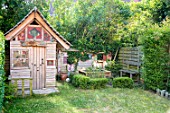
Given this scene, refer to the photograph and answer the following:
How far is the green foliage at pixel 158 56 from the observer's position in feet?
31.6

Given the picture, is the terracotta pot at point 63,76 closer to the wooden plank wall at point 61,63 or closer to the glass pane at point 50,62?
the wooden plank wall at point 61,63

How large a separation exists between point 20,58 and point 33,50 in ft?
2.32

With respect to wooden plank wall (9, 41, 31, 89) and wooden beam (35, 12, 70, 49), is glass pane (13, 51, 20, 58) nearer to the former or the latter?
wooden plank wall (9, 41, 31, 89)

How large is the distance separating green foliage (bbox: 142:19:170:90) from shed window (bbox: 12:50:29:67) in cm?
594

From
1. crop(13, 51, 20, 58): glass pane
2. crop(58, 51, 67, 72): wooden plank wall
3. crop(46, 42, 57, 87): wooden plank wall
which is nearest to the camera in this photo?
crop(13, 51, 20, 58): glass pane

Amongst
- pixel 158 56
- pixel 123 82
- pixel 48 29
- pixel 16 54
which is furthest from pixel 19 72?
pixel 158 56

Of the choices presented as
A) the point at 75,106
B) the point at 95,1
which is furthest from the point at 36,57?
the point at 95,1

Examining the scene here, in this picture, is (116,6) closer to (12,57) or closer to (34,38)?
(34,38)

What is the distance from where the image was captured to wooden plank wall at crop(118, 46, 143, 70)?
12.6 meters

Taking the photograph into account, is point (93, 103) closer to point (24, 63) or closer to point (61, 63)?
point (24, 63)

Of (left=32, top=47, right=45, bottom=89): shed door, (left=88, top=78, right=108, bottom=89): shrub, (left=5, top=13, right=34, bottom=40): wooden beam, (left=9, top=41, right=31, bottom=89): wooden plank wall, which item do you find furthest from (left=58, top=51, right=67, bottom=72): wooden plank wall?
(left=5, top=13, right=34, bottom=40): wooden beam

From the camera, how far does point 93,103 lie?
798cm

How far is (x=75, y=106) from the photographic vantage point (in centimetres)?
753

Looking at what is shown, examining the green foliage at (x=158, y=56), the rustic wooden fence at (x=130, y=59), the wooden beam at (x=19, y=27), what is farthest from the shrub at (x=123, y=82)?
the wooden beam at (x=19, y=27)
